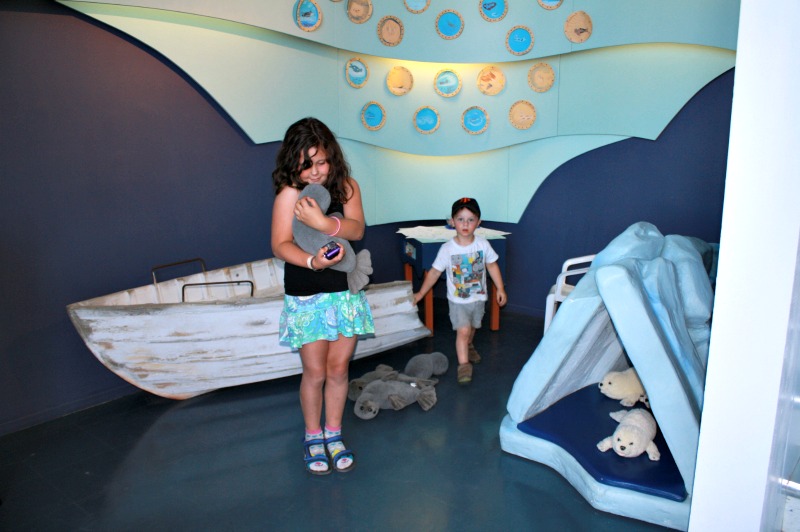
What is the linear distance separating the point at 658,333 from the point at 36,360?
3.10m

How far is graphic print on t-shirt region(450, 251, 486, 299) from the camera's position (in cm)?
367

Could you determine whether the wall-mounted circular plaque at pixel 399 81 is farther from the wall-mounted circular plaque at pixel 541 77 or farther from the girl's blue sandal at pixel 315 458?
the girl's blue sandal at pixel 315 458

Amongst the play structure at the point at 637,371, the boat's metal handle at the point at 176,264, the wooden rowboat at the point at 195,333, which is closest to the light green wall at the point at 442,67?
the boat's metal handle at the point at 176,264

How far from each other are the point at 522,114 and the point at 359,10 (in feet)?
5.04

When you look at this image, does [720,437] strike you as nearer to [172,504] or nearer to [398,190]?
[172,504]

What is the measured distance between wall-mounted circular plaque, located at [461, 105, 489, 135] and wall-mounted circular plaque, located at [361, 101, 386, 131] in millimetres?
699

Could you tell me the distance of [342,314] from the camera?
2.46 m

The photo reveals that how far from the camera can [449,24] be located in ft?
15.5

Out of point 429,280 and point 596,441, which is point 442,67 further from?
point 596,441

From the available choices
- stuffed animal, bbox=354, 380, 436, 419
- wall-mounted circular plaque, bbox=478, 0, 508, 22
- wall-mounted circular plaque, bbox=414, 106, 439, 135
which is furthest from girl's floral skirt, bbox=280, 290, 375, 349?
wall-mounted circular plaque, bbox=478, 0, 508, 22

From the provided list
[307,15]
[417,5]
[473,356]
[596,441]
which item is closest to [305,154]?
[596,441]

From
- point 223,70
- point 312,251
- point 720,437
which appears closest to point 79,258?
point 223,70

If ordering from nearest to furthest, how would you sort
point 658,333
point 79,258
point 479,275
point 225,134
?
point 658,333, point 79,258, point 479,275, point 225,134

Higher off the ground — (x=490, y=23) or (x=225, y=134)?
(x=490, y=23)
